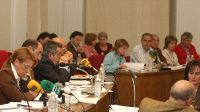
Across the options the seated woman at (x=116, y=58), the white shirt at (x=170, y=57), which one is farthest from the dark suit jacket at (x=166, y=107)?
the white shirt at (x=170, y=57)

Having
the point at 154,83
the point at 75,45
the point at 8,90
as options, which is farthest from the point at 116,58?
the point at 8,90

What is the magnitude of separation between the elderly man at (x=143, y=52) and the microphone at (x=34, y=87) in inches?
156

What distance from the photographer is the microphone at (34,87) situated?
3.69 metres

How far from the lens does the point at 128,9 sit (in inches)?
380

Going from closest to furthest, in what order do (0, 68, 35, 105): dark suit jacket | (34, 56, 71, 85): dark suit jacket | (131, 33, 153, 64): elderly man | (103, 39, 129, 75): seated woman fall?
(0, 68, 35, 105): dark suit jacket → (34, 56, 71, 85): dark suit jacket → (103, 39, 129, 75): seated woman → (131, 33, 153, 64): elderly man

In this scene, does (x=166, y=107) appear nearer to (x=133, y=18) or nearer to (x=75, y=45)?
(x=75, y=45)

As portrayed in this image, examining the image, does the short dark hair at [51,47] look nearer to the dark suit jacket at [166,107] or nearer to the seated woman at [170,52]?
the dark suit jacket at [166,107]

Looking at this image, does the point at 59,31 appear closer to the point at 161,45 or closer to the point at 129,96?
the point at 161,45

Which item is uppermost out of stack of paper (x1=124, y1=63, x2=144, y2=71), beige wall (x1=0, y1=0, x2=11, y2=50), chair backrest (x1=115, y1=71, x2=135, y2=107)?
beige wall (x1=0, y1=0, x2=11, y2=50)

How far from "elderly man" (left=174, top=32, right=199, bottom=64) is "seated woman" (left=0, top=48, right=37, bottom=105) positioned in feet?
17.7

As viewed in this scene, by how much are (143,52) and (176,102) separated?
14.5 feet

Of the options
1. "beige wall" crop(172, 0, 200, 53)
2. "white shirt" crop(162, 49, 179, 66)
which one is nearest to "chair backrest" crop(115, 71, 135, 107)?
"white shirt" crop(162, 49, 179, 66)

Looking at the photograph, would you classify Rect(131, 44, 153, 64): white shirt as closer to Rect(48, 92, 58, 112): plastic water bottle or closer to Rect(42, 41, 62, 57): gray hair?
Rect(42, 41, 62, 57): gray hair

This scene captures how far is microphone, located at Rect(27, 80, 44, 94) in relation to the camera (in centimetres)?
369
